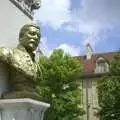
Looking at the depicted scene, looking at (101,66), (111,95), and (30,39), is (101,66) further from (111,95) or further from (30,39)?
(30,39)

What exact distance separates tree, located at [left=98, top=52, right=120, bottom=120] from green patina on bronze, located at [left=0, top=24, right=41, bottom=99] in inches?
Result: 692

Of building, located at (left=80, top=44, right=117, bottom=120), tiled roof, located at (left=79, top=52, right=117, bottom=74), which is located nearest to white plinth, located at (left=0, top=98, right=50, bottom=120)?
building, located at (left=80, top=44, right=117, bottom=120)

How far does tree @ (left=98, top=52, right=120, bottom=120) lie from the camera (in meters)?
21.6

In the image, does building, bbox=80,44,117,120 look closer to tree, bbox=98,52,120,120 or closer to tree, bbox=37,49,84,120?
tree, bbox=98,52,120,120

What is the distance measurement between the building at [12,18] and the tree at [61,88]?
15.6 metres

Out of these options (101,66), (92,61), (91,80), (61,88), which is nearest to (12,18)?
(61,88)

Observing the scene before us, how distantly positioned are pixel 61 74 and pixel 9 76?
17.0 meters

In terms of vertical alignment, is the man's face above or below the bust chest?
above

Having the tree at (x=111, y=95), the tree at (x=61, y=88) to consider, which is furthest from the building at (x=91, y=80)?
the tree at (x=61, y=88)

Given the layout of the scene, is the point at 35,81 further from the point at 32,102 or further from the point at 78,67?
the point at 78,67

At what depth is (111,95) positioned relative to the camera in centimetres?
2166

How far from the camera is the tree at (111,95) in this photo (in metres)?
21.6

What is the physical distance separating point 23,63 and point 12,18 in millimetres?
639

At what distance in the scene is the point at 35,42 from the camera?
435cm
